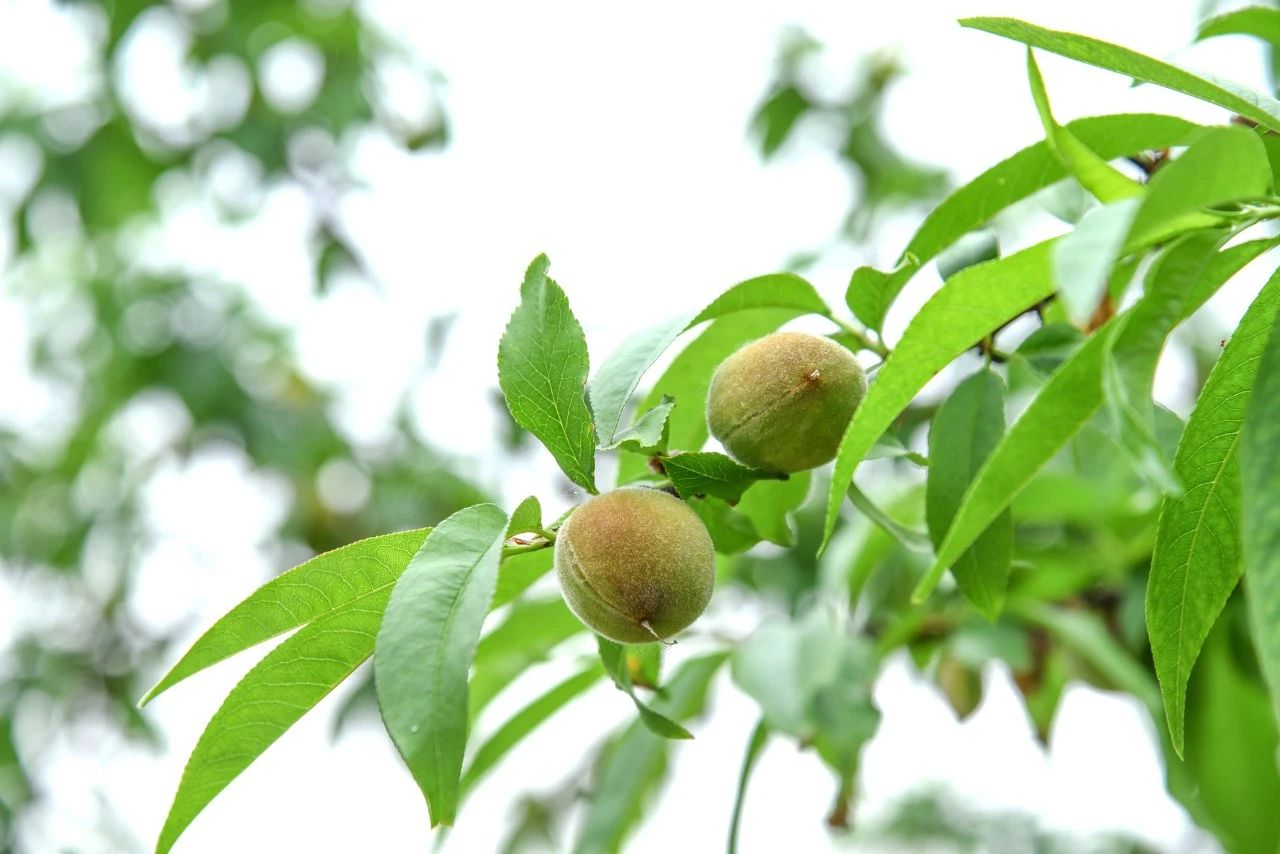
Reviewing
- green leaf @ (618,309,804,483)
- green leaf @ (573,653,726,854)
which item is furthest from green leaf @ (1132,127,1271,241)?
green leaf @ (573,653,726,854)

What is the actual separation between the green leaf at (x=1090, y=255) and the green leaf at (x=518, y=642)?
1.15m

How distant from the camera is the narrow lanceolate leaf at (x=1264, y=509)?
636mm

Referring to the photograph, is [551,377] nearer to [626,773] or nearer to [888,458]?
[888,458]

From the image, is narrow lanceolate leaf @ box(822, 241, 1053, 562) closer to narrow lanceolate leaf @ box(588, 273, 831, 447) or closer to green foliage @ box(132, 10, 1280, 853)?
green foliage @ box(132, 10, 1280, 853)

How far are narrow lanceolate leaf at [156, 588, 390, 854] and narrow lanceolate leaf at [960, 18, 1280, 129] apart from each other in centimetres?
54

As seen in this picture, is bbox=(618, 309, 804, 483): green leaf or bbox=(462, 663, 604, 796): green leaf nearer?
bbox=(618, 309, 804, 483): green leaf

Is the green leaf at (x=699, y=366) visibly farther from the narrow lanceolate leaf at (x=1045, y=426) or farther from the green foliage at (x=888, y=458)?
the narrow lanceolate leaf at (x=1045, y=426)

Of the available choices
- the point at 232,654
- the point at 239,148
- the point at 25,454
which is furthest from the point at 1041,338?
the point at 25,454

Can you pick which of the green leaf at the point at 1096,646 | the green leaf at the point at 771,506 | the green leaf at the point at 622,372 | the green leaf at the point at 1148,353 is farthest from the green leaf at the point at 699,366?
the green leaf at the point at 1096,646

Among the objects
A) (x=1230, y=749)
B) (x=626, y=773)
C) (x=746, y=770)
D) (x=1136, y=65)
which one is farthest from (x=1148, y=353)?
(x=1230, y=749)

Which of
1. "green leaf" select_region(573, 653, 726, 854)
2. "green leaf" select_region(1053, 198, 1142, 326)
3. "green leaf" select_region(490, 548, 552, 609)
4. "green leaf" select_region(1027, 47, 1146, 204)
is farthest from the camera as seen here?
"green leaf" select_region(573, 653, 726, 854)

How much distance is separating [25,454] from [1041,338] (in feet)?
15.6

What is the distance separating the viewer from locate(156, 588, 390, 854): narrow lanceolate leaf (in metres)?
0.85

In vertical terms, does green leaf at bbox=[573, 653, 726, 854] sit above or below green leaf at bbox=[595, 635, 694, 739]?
below
